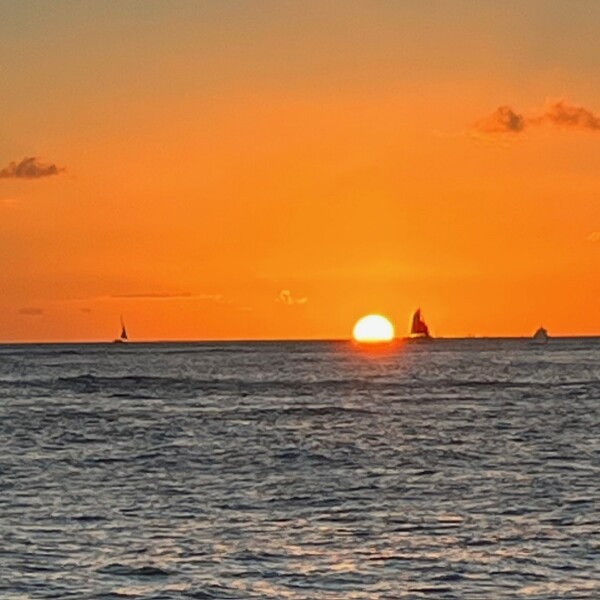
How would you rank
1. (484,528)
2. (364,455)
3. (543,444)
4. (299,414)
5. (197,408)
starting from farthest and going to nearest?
(197,408) < (299,414) < (543,444) < (364,455) < (484,528)

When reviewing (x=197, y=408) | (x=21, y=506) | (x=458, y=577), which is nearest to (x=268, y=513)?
(x=21, y=506)

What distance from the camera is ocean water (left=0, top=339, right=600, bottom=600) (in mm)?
30719

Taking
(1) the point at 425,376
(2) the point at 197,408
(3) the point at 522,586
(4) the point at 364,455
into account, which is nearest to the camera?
(3) the point at 522,586

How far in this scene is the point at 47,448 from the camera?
63.5m

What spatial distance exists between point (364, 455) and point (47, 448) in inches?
610

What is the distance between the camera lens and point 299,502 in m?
43.2

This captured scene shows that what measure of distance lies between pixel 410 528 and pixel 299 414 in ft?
169

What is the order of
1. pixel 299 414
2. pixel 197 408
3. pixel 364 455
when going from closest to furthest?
1. pixel 364 455
2. pixel 299 414
3. pixel 197 408

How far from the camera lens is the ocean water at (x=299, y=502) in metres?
30.7

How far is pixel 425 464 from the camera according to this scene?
55.8 meters

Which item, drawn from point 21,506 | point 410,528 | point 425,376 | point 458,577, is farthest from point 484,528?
point 425,376

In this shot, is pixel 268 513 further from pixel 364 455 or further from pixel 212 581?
pixel 364 455

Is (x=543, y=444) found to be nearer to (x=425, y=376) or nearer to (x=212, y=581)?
(x=212, y=581)

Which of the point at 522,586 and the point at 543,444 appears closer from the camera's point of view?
the point at 522,586
